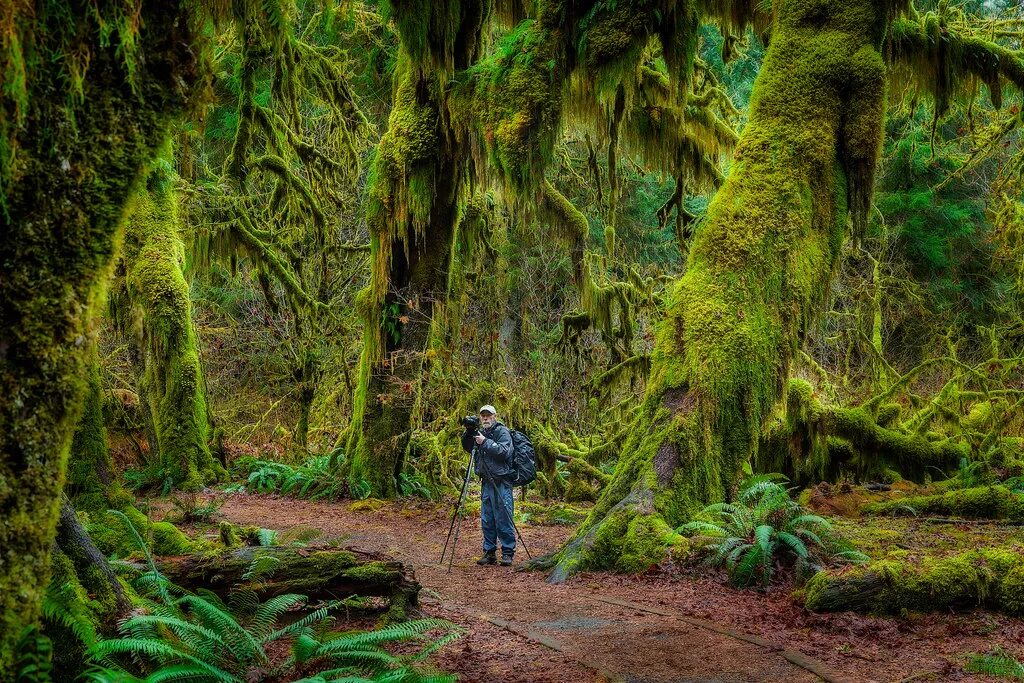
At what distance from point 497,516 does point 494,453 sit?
29.2 inches

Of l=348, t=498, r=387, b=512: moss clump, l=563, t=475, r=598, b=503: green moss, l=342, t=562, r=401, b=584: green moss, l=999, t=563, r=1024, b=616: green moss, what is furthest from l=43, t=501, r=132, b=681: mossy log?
l=563, t=475, r=598, b=503: green moss

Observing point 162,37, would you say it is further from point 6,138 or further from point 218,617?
point 218,617

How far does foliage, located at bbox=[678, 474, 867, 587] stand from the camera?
638 cm

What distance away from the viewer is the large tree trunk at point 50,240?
96.3 inches


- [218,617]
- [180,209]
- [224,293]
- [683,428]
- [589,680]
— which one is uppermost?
[180,209]

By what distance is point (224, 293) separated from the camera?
20672 millimetres

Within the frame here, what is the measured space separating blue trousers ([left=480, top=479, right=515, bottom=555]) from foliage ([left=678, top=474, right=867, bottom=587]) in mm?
2372

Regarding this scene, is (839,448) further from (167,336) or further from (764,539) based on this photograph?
(167,336)

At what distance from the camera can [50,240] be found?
2.54 metres

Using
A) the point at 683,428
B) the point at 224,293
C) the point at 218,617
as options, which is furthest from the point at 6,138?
the point at 224,293

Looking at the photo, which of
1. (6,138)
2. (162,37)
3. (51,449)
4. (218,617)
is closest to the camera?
(6,138)

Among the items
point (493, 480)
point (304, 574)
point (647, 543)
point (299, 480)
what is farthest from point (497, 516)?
point (299, 480)

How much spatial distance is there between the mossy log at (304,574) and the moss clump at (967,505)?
6.41m

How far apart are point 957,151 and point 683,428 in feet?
52.1
